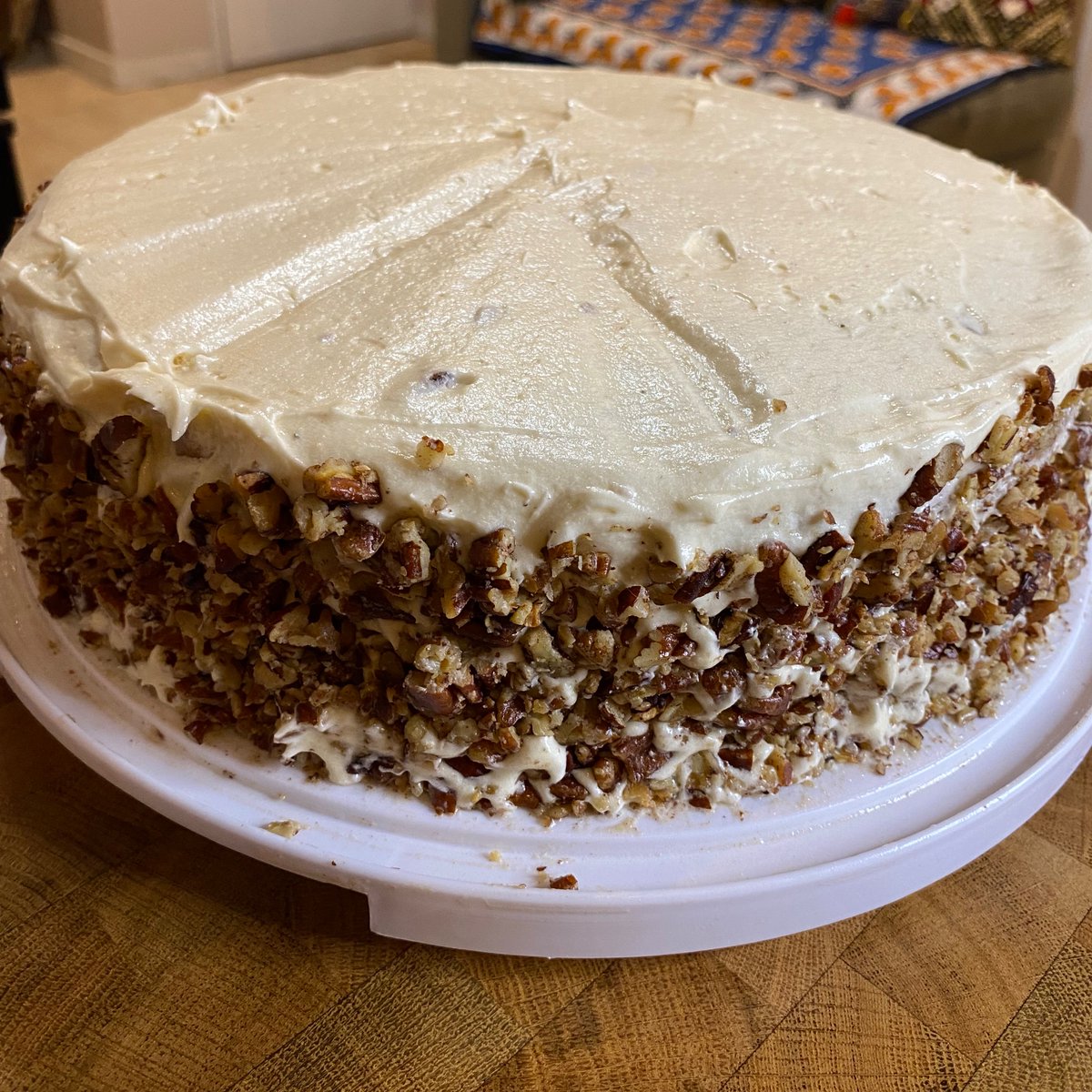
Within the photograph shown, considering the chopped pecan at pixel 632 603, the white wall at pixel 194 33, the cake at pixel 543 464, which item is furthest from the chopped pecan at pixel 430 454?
the white wall at pixel 194 33

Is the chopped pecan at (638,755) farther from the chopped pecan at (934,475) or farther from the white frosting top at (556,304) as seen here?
the chopped pecan at (934,475)

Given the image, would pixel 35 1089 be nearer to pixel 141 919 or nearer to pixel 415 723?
pixel 141 919

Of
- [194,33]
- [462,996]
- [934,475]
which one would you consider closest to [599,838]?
[462,996]

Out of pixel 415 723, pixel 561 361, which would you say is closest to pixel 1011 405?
pixel 561 361

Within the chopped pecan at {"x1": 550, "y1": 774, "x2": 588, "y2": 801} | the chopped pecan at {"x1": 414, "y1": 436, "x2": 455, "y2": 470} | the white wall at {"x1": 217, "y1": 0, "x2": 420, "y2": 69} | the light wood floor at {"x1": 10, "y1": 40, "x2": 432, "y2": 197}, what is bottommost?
A: the light wood floor at {"x1": 10, "y1": 40, "x2": 432, "y2": 197}

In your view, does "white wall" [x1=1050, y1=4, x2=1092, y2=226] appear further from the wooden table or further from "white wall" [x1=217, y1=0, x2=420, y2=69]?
"white wall" [x1=217, y1=0, x2=420, y2=69]

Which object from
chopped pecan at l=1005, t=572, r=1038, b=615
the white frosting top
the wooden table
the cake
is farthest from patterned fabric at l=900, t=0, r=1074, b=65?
the wooden table
